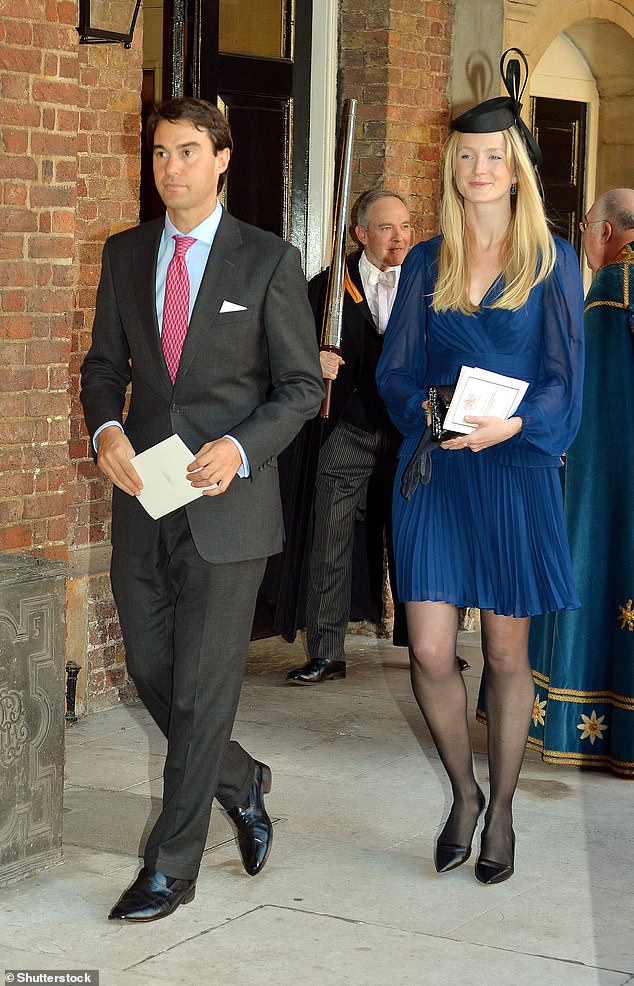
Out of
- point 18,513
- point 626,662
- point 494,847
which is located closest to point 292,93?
point 18,513

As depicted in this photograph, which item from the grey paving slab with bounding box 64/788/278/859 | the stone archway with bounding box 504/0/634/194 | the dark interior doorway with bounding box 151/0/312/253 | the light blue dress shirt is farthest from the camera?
the stone archway with bounding box 504/0/634/194

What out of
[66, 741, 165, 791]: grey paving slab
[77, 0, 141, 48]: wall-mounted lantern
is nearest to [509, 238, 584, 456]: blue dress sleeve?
[66, 741, 165, 791]: grey paving slab

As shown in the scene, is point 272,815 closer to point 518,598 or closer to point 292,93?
point 518,598

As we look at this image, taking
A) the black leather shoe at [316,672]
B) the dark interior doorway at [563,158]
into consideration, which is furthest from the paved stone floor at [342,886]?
the dark interior doorway at [563,158]

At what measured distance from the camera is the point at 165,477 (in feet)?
12.0

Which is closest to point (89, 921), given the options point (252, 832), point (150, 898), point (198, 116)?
point (150, 898)

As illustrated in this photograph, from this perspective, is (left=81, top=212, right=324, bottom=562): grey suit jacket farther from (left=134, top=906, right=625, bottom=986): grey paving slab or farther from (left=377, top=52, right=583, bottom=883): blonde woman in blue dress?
(left=134, top=906, right=625, bottom=986): grey paving slab

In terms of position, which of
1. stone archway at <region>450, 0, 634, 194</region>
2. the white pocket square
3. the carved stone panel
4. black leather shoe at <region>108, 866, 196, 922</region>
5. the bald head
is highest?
stone archway at <region>450, 0, 634, 194</region>

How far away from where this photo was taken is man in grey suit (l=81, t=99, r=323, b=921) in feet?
12.2

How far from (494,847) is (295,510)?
9.48ft

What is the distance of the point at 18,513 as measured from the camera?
17.3ft

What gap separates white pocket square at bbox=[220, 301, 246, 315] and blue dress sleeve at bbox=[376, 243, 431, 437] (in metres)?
0.64

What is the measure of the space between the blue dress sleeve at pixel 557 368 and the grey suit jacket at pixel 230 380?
608mm

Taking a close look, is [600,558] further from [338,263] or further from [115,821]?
[115,821]
